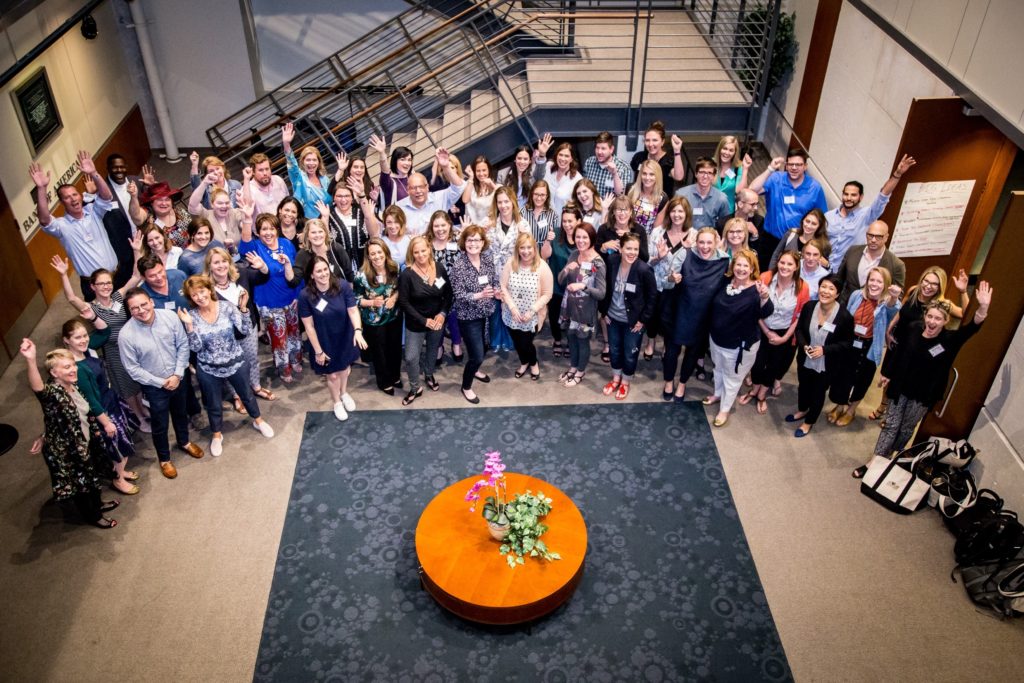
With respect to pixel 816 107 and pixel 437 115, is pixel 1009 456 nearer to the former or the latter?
pixel 816 107

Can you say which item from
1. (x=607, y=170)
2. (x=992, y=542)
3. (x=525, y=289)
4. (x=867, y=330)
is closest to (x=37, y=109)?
(x=525, y=289)

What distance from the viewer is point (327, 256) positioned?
6230 millimetres

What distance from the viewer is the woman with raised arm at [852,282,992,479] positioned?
5191 mm

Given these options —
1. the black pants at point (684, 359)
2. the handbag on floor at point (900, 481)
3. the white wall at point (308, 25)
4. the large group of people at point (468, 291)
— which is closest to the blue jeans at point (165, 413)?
the large group of people at point (468, 291)

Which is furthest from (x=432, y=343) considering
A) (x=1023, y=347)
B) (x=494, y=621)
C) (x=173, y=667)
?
(x=1023, y=347)

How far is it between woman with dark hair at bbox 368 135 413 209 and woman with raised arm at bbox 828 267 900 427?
11.9ft

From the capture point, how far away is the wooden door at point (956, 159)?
20.2 ft

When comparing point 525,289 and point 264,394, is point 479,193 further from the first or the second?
point 264,394

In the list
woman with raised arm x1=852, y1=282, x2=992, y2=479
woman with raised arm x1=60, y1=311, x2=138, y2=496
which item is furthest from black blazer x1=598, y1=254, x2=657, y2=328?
woman with raised arm x1=60, y1=311, x2=138, y2=496

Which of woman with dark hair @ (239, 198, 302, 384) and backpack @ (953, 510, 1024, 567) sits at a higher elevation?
woman with dark hair @ (239, 198, 302, 384)

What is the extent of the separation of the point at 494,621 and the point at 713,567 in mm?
1508

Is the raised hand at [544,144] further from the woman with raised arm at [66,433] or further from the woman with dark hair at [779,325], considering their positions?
the woman with raised arm at [66,433]

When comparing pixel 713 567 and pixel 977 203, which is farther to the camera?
pixel 977 203

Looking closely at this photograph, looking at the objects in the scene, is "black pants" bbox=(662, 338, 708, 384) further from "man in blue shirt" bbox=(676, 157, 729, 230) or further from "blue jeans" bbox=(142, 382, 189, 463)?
"blue jeans" bbox=(142, 382, 189, 463)
